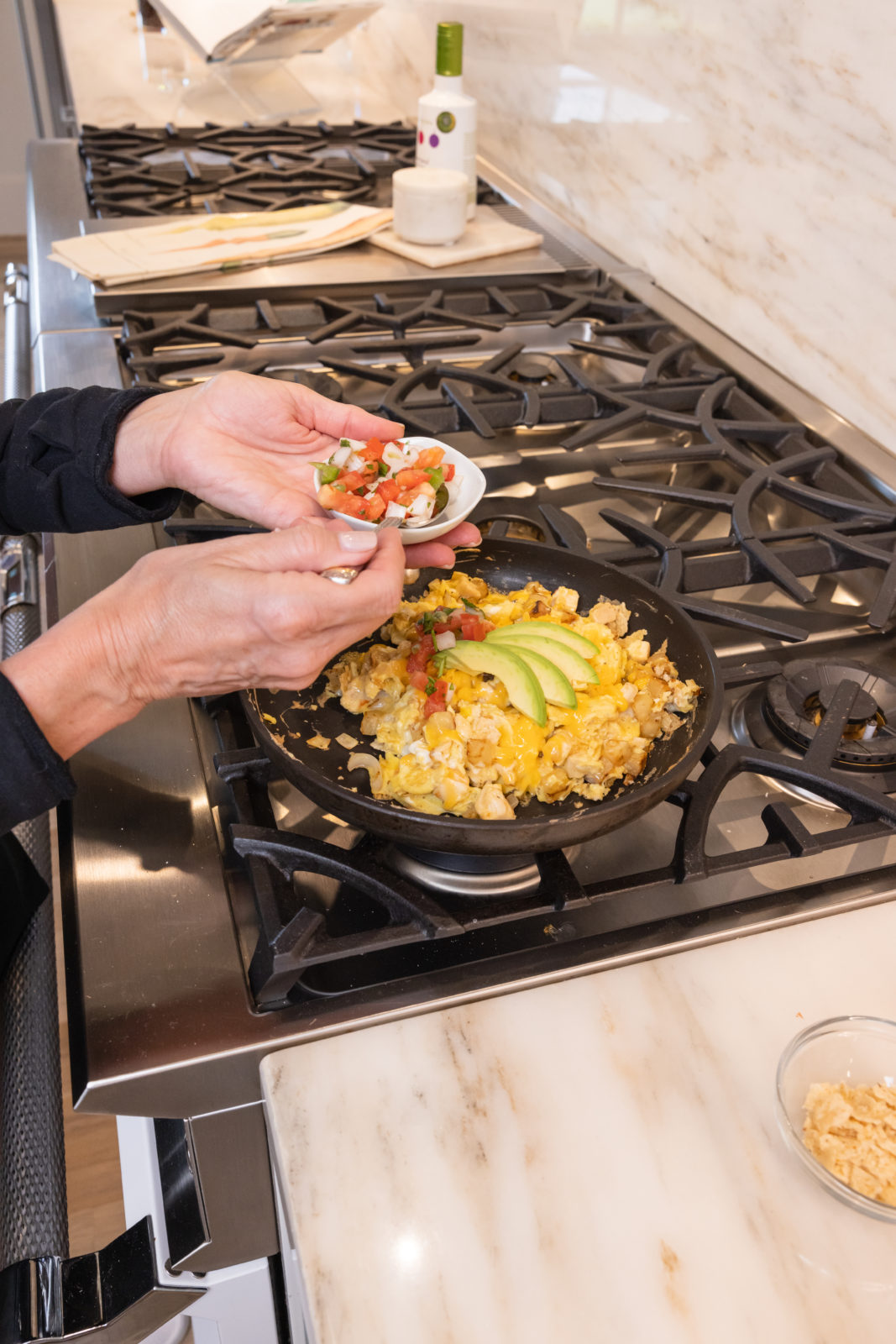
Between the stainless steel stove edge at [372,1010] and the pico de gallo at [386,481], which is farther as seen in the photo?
the pico de gallo at [386,481]

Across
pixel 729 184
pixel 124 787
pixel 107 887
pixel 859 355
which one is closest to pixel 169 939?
pixel 107 887

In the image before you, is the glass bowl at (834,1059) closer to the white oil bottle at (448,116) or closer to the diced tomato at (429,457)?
the diced tomato at (429,457)

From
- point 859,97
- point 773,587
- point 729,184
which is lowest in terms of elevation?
point 773,587

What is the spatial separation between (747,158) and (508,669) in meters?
1.13

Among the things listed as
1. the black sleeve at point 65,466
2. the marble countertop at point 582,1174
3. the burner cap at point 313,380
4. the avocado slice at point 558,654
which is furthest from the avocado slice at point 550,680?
the burner cap at point 313,380

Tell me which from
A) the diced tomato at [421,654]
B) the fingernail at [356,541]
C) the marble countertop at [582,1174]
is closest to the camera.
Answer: the marble countertop at [582,1174]

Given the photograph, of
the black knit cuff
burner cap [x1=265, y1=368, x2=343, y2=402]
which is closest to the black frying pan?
the black knit cuff

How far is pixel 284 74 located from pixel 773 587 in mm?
2750

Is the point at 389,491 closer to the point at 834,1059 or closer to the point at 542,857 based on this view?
the point at 542,857

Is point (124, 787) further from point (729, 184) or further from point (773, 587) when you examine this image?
point (729, 184)

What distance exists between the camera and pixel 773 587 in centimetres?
128

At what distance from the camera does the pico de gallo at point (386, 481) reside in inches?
38.3

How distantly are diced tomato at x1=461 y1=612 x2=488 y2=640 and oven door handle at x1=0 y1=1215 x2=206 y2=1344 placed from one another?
57 cm

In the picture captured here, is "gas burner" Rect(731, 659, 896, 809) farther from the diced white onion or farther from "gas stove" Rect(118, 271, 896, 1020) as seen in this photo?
the diced white onion
